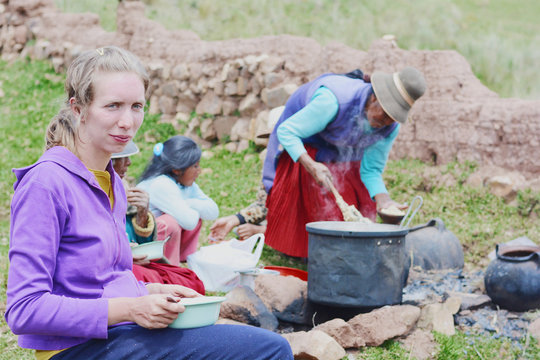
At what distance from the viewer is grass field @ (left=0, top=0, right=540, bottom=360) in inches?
234

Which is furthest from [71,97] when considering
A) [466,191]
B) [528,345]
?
[466,191]

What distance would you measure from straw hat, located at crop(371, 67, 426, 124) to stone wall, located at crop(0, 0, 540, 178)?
275 centimetres

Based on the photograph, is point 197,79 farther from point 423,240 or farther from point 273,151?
point 423,240

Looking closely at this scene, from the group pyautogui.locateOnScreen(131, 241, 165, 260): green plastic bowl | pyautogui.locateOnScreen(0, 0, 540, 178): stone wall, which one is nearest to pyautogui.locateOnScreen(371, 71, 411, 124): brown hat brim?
pyautogui.locateOnScreen(131, 241, 165, 260): green plastic bowl

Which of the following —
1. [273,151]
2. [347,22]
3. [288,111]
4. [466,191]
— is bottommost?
[466,191]

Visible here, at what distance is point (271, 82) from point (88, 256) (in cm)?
693

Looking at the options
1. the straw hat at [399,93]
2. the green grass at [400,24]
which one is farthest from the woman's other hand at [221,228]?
the green grass at [400,24]

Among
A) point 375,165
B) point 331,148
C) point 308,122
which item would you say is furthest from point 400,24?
point 308,122

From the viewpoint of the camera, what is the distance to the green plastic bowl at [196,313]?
6.08ft

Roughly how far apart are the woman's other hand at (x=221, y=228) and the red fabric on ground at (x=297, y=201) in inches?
14.6

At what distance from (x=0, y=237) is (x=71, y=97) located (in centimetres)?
475

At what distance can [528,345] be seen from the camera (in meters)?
3.87

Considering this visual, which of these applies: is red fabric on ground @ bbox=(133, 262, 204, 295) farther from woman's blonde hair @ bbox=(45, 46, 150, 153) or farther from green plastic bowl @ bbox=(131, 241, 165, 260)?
woman's blonde hair @ bbox=(45, 46, 150, 153)

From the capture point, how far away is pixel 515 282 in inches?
172
